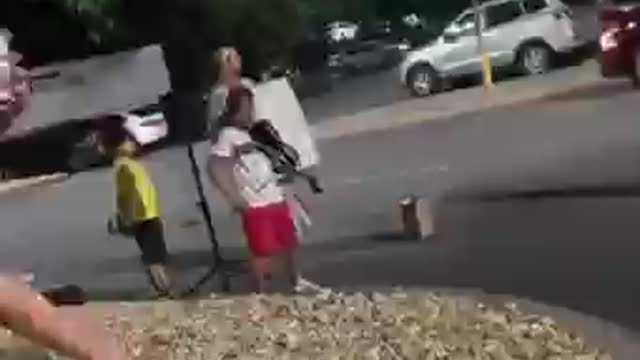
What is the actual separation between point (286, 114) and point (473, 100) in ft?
10.1

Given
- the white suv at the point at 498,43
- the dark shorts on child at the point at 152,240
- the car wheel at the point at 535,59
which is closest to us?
the dark shorts on child at the point at 152,240

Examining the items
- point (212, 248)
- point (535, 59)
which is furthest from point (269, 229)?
point (535, 59)

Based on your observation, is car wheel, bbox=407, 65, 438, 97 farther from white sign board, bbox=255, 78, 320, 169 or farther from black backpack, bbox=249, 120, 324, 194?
black backpack, bbox=249, 120, 324, 194

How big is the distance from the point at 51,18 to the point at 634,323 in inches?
153

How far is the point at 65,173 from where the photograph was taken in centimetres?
1041

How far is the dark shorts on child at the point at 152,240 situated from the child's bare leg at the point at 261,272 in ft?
2.50

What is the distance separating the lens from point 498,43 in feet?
42.5

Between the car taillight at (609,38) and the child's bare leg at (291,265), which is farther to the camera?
the car taillight at (609,38)

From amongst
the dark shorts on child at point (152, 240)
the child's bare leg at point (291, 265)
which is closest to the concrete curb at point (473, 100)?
the dark shorts on child at point (152, 240)

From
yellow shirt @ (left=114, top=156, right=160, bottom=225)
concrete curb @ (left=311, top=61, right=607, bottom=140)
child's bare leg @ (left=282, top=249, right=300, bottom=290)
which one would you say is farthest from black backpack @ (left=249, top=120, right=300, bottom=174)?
concrete curb @ (left=311, top=61, right=607, bottom=140)

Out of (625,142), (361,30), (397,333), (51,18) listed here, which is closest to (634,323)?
(397,333)

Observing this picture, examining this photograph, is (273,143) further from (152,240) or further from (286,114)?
(152,240)

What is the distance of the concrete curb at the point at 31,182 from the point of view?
10.3 metres

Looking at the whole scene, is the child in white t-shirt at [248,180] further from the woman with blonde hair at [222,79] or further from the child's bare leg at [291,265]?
the child's bare leg at [291,265]
